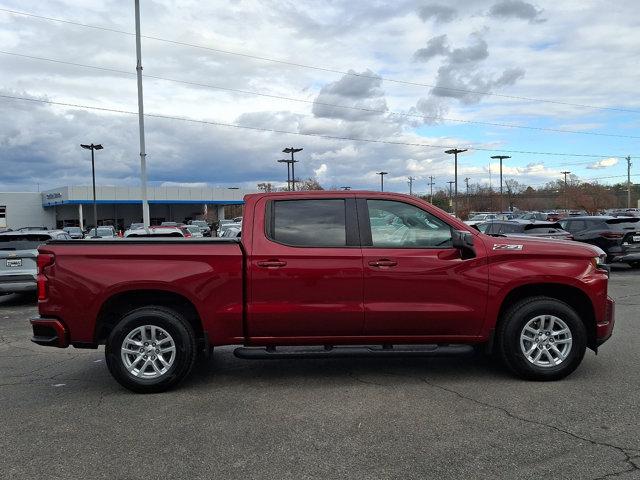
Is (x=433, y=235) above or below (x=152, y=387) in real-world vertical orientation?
above

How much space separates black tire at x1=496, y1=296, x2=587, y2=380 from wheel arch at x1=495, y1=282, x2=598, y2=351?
0.12m

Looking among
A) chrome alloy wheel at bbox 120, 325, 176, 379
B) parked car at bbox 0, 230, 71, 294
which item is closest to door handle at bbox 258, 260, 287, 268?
chrome alloy wheel at bbox 120, 325, 176, 379

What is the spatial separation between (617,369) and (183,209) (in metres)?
71.5

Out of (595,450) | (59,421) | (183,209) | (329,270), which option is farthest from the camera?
(183,209)

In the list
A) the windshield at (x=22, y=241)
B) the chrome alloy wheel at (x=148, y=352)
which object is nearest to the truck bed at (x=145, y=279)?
the chrome alloy wheel at (x=148, y=352)

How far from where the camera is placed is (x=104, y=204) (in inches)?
2589

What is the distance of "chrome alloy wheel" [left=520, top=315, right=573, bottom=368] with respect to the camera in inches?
205

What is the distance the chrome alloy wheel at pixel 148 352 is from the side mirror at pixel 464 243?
9.41 ft

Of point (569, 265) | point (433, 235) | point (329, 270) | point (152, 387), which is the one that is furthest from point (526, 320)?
point (152, 387)

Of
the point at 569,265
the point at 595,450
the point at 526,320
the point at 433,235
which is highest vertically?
the point at 433,235

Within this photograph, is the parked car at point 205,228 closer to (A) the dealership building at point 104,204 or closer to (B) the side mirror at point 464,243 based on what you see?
(A) the dealership building at point 104,204

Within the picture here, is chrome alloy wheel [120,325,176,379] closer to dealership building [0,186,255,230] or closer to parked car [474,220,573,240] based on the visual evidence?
parked car [474,220,573,240]

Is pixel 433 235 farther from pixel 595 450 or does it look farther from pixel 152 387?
pixel 152 387

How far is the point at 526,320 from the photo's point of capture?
17.0 feet
